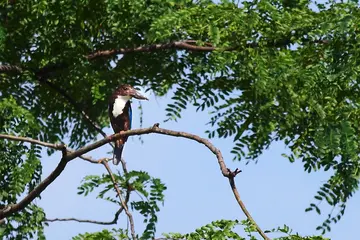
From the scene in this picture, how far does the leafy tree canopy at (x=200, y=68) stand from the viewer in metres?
7.53

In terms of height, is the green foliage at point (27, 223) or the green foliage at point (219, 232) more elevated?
the green foliage at point (27, 223)

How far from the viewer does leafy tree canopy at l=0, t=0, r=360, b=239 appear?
7.53m

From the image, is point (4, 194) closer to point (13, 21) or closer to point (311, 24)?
→ point (13, 21)

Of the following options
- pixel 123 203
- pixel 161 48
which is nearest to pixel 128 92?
pixel 161 48

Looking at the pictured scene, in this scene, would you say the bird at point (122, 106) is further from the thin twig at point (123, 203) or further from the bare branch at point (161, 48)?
the thin twig at point (123, 203)

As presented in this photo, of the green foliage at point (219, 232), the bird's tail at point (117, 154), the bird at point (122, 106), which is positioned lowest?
the green foliage at point (219, 232)

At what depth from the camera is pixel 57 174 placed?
5.79 m

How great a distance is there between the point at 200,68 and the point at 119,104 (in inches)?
37.3

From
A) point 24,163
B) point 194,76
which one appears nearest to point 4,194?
point 24,163

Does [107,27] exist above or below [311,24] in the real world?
above

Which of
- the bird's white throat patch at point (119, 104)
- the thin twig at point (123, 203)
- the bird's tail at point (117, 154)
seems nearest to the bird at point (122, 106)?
the bird's white throat patch at point (119, 104)

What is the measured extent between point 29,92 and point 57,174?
3.35 meters

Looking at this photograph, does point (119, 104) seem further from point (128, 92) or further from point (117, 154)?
point (117, 154)

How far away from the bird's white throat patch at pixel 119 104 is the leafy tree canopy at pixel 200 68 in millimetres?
488
